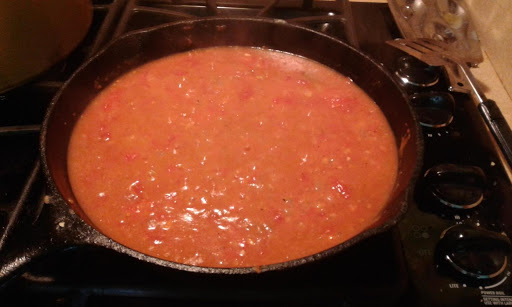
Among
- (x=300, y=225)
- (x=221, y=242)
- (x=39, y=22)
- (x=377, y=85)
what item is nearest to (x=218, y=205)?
(x=221, y=242)

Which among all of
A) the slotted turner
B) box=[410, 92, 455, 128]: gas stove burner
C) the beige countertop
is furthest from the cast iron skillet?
the beige countertop

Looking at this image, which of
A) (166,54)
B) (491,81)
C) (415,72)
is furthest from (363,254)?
(491,81)

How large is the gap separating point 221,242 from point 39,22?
834 mm

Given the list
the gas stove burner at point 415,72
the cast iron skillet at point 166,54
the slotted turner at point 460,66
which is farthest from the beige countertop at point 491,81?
the cast iron skillet at point 166,54

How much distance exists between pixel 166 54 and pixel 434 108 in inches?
35.8

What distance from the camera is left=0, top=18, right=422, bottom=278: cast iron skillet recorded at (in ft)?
2.65

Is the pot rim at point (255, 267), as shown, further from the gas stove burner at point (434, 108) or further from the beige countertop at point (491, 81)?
the beige countertop at point (491, 81)

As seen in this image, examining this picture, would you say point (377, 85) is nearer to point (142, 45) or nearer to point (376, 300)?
point (376, 300)

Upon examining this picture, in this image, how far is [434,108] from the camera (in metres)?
1.32

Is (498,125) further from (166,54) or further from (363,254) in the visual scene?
(166,54)

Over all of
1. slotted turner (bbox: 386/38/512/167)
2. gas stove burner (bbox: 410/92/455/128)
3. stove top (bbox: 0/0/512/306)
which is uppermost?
slotted turner (bbox: 386/38/512/167)

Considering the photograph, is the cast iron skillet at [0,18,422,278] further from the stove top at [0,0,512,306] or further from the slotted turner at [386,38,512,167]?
the slotted turner at [386,38,512,167]

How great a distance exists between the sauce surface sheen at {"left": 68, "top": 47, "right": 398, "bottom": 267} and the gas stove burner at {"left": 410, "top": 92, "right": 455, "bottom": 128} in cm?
12

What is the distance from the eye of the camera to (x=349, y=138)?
1.27 m
